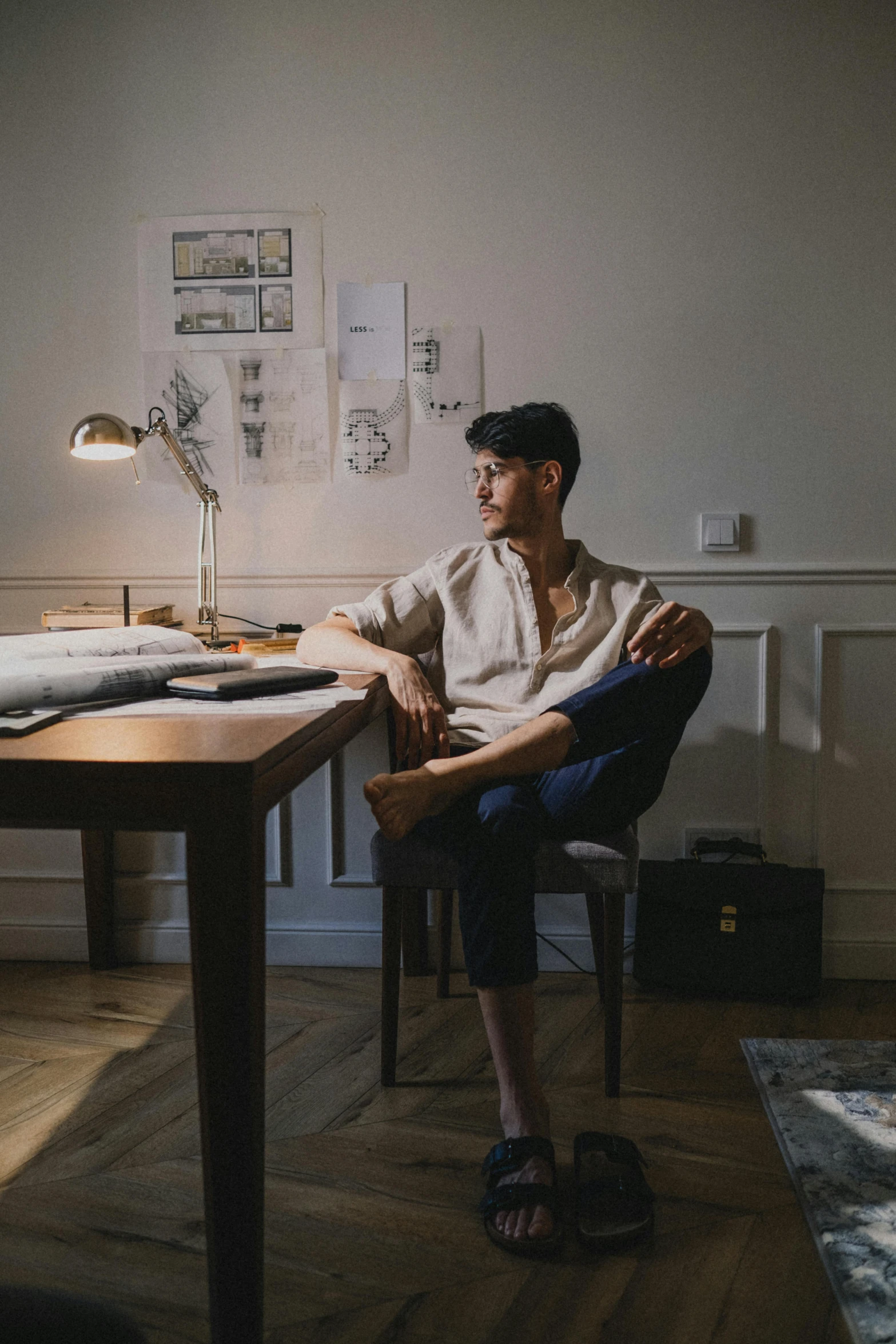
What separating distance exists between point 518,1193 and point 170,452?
1722mm

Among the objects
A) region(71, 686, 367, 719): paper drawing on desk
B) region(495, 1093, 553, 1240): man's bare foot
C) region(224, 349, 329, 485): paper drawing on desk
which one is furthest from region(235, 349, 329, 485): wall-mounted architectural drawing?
region(495, 1093, 553, 1240): man's bare foot

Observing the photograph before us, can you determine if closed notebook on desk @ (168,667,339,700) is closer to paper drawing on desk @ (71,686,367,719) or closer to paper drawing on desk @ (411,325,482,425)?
paper drawing on desk @ (71,686,367,719)

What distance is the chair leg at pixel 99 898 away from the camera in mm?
2160

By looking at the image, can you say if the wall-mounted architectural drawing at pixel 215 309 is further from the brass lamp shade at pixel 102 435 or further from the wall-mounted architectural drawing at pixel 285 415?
the brass lamp shade at pixel 102 435

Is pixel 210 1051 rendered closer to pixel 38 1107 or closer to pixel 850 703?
pixel 38 1107

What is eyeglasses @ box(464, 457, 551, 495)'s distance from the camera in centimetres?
178

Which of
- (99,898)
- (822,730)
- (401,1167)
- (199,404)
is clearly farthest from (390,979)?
(199,404)

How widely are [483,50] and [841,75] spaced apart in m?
0.78

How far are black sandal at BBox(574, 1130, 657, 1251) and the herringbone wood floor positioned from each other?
27mm

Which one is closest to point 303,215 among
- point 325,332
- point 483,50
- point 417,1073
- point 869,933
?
point 325,332

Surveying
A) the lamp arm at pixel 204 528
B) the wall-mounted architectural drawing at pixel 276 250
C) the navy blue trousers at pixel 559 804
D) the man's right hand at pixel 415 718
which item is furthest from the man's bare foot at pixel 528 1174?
the wall-mounted architectural drawing at pixel 276 250

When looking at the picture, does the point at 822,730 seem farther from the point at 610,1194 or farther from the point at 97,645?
the point at 97,645

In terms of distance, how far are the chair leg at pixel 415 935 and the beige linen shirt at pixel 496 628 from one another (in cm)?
53

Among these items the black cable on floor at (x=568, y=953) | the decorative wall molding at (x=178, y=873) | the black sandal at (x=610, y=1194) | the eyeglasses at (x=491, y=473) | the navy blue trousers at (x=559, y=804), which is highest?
the eyeglasses at (x=491, y=473)
